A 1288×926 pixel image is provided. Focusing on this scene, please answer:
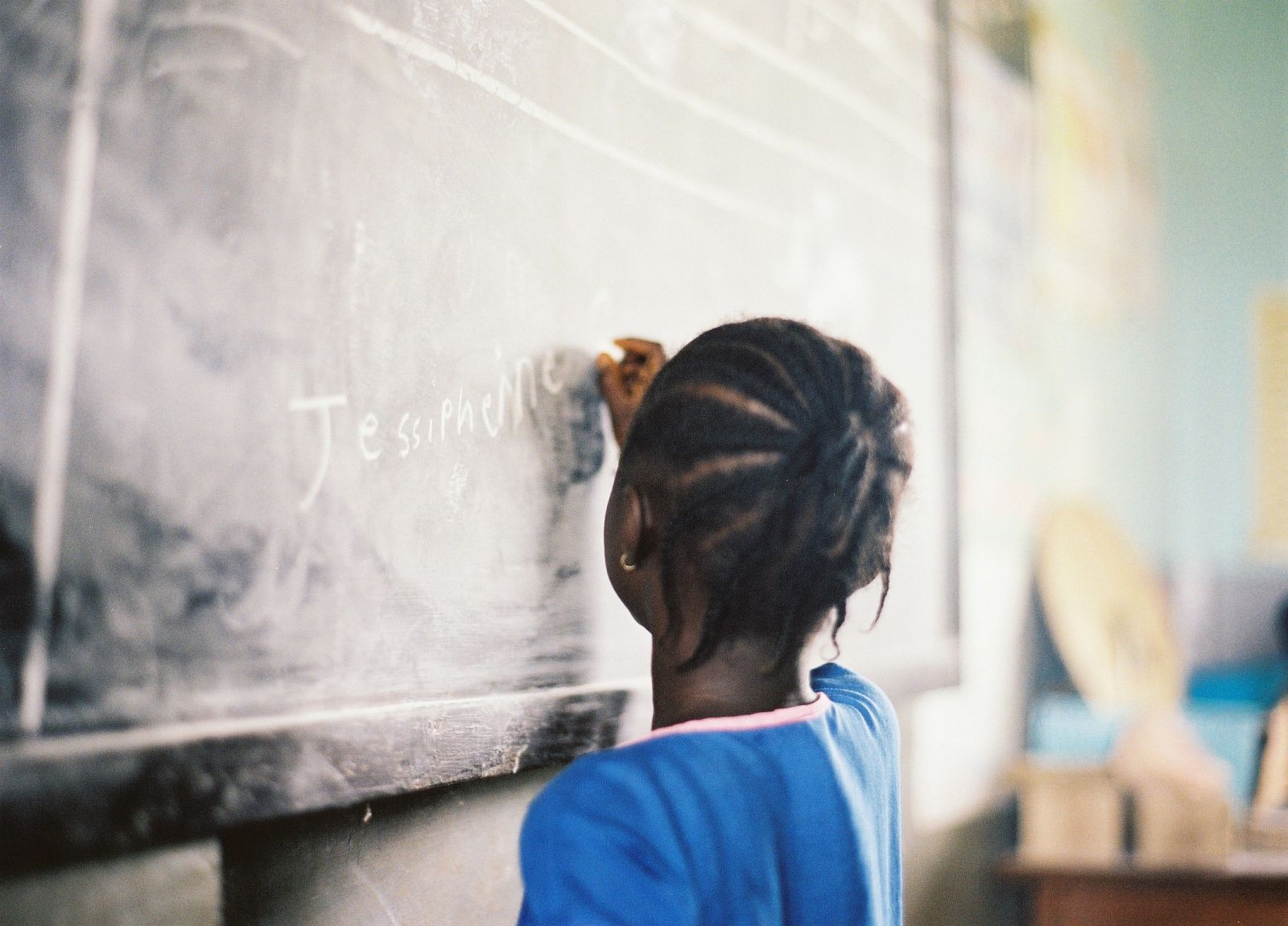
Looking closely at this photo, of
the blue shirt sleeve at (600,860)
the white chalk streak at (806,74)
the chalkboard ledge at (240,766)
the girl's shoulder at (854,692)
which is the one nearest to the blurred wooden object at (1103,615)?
the white chalk streak at (806,74)

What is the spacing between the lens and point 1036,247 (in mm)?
2490

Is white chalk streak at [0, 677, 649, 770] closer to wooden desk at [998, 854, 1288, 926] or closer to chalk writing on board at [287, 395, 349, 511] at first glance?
chalk writing on board at [287, 395, 349, 511]

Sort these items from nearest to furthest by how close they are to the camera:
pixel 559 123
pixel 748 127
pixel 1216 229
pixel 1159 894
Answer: pixel 559 123 < pixel 748 127 < pixel 1159 894 < pixel 1216 229

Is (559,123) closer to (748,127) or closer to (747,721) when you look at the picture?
A: (748,127)

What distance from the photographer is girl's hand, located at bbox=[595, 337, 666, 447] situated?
0.98 metres

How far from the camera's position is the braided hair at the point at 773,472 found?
2.37 ft

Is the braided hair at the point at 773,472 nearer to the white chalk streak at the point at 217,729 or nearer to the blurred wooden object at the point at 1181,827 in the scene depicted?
the white chalk streak at the point at 217,729

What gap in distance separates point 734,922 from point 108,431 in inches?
17.1

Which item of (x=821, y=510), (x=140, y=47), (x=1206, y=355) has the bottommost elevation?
(x=821, y=510)

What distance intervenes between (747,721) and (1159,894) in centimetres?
155

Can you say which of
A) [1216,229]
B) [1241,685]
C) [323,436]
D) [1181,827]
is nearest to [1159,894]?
[1181,827]

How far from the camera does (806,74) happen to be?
1359mm

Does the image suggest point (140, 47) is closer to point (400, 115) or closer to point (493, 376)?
point (400, 115)

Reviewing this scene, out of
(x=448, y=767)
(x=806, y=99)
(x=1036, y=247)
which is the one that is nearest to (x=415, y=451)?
(x=448, y=767)
